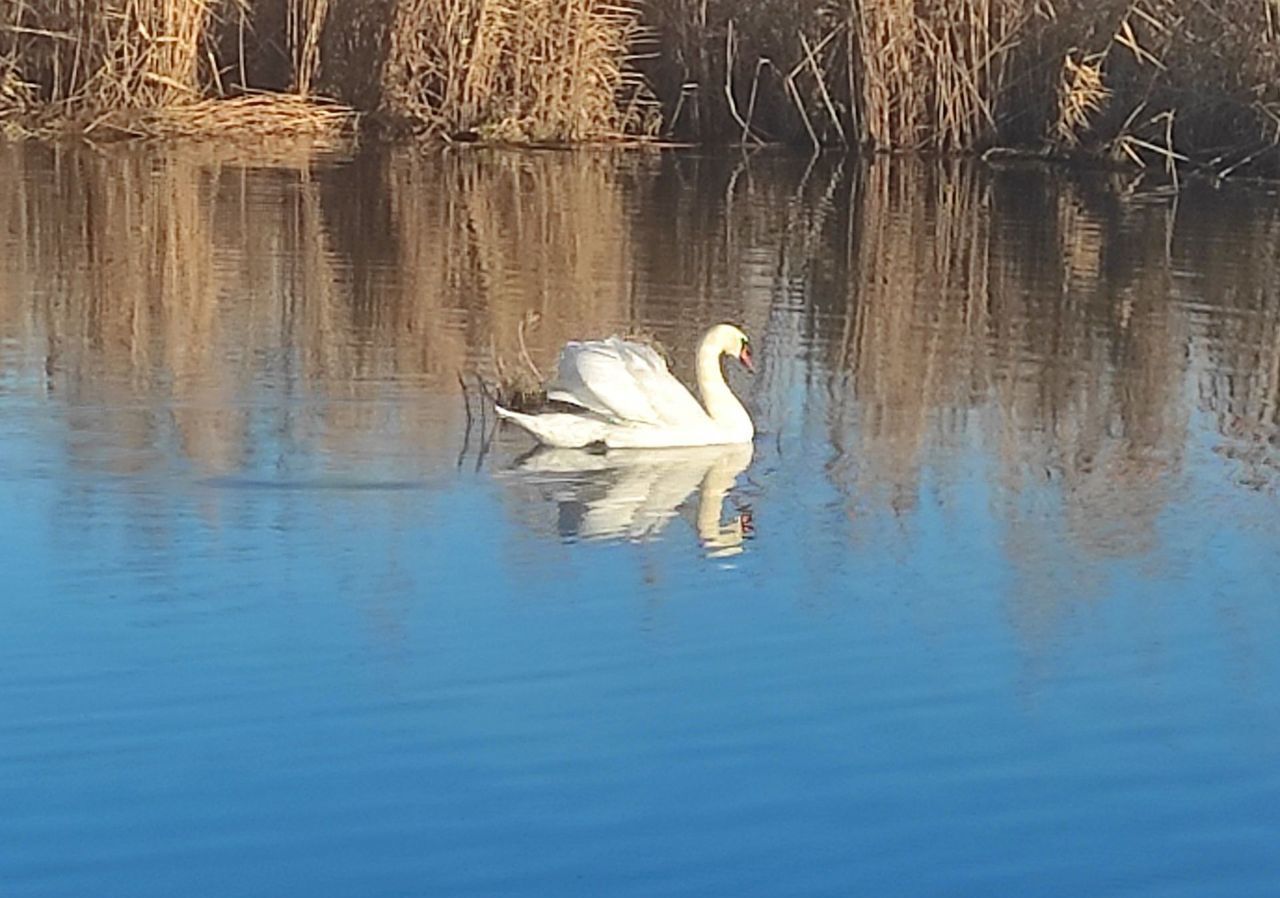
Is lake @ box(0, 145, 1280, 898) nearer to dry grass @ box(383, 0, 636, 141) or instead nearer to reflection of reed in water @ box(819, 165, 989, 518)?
reflection of reed in water @ box(819, 165, 989, 518)

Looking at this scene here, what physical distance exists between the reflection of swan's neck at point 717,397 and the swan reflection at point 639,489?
8 cm

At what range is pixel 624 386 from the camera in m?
8.48

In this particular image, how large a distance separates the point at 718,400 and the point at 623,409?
0.46m

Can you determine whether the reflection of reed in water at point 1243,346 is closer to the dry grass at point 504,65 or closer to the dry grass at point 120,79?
the dry grass at point 504,65

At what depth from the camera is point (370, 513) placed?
7574 mm

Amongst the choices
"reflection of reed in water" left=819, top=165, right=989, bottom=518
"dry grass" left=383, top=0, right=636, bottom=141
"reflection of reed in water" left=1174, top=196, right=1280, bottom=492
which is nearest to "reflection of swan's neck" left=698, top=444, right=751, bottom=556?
"reflection of reed in water" left=819, top=165, right=989, bottom=518

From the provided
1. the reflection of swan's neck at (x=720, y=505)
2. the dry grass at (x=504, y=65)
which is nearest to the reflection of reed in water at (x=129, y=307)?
the reflection of swan's neck at (x=720, y=505)

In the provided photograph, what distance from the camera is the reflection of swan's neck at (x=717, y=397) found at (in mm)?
8781

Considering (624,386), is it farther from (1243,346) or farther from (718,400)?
(1243,346)

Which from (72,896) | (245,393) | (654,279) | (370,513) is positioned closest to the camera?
(72,896)

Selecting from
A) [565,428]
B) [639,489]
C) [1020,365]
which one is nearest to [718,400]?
[565,428]

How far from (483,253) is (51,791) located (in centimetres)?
930

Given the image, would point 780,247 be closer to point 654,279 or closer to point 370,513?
point 654,279

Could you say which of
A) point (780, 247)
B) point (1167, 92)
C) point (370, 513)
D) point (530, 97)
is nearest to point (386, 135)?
point (530, 97)
